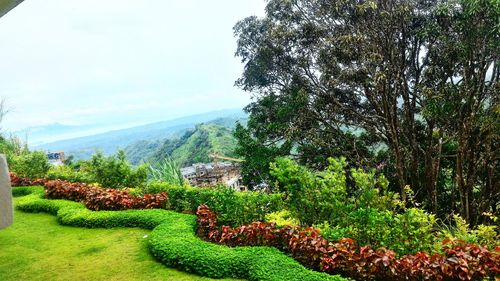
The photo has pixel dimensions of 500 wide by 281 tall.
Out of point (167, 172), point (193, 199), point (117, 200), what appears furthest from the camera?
point (167, 172)

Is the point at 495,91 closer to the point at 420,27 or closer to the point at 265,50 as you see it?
the point at 420,27

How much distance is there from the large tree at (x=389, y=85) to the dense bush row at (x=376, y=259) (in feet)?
13.9

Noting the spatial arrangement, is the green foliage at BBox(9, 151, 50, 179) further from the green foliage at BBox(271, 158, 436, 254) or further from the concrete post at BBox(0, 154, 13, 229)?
the concrete post at BBox(0, 154, 13, 229)

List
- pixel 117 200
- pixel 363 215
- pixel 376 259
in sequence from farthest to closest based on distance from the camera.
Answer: pixel 117 200 < pixel 363 215 < pixel 376 259

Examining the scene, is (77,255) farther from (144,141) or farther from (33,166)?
(144,141)

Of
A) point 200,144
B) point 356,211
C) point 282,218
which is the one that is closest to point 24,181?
point 282,218

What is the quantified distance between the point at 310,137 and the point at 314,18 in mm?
2740

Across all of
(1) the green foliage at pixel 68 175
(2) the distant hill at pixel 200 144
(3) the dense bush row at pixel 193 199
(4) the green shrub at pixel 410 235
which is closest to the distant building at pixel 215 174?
(1) the green foliage at pixel 68 175

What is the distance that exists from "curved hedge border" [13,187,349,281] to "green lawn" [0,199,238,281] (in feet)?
0.38

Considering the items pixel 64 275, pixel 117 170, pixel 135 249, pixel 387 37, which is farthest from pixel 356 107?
pixel 64 275

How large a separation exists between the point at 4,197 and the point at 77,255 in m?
2.73

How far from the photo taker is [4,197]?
2156 millimetres

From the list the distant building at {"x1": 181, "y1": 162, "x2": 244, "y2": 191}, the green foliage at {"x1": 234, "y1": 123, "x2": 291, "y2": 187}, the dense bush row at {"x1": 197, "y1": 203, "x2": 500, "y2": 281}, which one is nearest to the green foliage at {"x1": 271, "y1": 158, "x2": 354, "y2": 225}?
the dense bush row at {"x1": 197, "y1": 203, "x2": 500, "y2": 281}

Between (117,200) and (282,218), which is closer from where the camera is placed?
(282,218)
